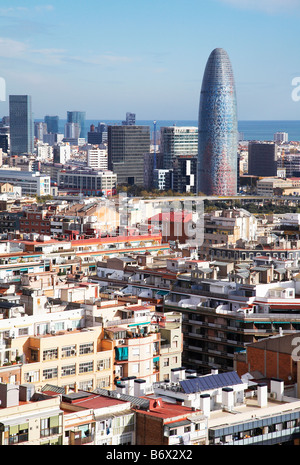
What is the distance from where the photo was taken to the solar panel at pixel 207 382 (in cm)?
702

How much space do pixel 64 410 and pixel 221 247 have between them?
38.5 feet

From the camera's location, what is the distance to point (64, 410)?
664 cm

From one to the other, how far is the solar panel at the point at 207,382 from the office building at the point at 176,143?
169 ft

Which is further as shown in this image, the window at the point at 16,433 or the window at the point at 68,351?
the window at the point at 68,351

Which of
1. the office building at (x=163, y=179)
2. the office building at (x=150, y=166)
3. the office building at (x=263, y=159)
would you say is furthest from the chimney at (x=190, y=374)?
the office building at (x=263, y=159)

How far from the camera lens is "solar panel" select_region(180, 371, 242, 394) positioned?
7.02 m

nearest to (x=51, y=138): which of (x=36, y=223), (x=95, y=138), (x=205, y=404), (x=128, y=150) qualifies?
(x=95, y=138)

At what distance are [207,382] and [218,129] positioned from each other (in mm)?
46257

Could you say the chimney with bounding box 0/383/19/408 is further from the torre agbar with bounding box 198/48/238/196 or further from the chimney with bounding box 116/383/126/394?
the torre agbar with bounding box 198/48/238/196

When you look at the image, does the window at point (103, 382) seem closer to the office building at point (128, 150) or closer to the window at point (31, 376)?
the window at point (31, 376)

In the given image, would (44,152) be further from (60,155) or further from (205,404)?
(205,404)
